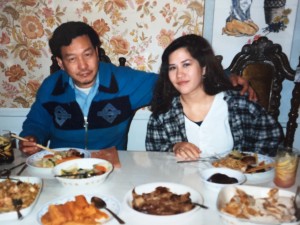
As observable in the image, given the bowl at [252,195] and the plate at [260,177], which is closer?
the bowl at [252,195]

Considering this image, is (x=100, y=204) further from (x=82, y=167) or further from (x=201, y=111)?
(x=201, y=111)

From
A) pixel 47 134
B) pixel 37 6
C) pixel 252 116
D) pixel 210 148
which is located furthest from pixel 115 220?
pixel 37 6

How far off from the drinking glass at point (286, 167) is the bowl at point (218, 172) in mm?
154

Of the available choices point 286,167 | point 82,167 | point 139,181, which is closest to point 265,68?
point 286,167

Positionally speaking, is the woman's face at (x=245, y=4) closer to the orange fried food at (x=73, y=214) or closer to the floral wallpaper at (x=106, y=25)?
the floral wallpaper at (x=106, y=25)

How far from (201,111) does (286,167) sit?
29.0 inches

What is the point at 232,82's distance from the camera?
6.59 feet

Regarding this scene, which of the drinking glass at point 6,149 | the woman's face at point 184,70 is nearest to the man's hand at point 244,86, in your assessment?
the woman's face at point 184,70

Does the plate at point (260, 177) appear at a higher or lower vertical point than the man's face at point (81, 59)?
lower

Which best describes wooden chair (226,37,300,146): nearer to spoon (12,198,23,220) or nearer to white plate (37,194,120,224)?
white plate (37,194,120,224)

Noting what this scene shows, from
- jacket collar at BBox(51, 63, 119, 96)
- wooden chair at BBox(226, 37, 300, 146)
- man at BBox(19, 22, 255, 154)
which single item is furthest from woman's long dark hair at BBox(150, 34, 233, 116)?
wooden chair at BBox(226, 37, 300, 146)

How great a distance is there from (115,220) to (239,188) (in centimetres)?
49

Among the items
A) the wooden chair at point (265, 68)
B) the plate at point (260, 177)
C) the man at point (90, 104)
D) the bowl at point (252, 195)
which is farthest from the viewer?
the wooden chair at point (265, 68)

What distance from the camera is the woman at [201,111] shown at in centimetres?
184
